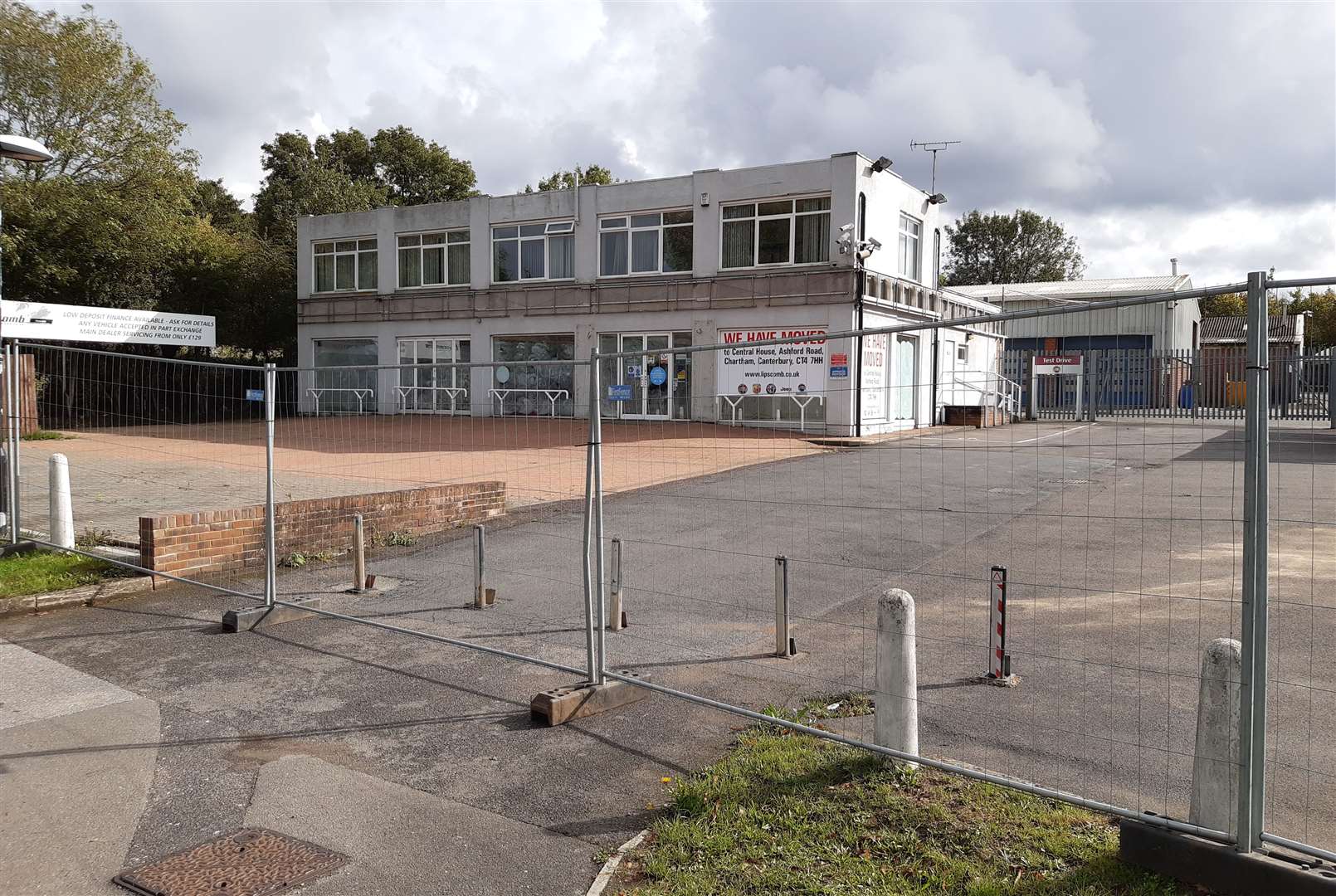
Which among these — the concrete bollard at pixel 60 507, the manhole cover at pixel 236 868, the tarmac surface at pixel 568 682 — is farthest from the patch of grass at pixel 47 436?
the manhole cover at pixel 236 868

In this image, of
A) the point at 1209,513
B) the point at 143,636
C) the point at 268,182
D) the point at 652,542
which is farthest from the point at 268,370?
the point at 268,182

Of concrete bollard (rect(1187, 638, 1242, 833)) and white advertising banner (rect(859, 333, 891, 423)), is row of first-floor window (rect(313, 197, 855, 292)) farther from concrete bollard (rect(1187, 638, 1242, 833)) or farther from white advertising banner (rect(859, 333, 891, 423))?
concrete bollard (rect(1187, 638, 1242, 833))

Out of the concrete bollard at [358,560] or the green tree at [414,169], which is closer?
the concrete bollard at [358,560]

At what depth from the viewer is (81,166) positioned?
31.1 metres

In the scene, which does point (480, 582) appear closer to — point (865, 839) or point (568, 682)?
point (568, 682)

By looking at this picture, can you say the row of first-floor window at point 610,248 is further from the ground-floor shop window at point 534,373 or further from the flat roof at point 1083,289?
the flat roof at point 1083,289

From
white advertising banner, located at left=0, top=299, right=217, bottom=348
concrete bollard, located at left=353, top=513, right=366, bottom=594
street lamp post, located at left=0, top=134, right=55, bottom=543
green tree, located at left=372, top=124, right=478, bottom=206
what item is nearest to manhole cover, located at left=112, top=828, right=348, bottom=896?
concrete bollard, located at left=353, top=513, right=366, bottom=594

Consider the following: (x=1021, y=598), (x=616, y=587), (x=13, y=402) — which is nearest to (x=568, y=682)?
(x=616, y=587)

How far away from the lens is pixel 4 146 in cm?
945

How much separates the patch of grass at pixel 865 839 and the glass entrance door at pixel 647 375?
2.44 metres

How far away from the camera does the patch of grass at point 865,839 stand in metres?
3.51

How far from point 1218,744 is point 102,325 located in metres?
30.0

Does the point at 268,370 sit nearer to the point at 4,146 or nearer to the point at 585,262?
the point at 4,146

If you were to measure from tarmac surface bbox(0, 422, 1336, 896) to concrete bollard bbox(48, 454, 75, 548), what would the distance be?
2.01 m
